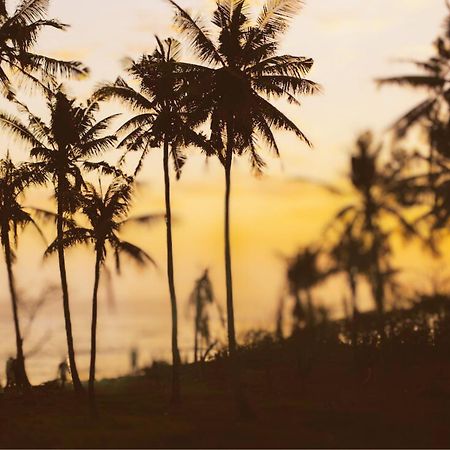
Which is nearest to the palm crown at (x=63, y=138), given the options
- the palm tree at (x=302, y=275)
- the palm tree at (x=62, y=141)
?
the palm tree at (x=62, y=141)

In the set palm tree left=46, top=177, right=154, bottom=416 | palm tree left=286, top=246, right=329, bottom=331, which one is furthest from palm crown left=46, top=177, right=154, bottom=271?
palm tree left=286, top=246, right=329, bottom=331

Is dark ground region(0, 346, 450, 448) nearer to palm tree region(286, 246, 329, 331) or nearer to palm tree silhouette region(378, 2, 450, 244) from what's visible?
palm tree silhouette region(378, 2, 450, 244)

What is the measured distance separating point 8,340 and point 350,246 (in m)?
114

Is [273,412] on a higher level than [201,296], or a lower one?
lower

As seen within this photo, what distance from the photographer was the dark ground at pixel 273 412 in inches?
952

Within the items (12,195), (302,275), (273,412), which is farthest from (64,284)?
(302,275)

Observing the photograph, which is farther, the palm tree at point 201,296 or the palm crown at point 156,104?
the palm tree at point 201,296

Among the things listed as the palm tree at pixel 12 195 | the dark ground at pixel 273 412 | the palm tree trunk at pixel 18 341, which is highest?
the palm tree at pixel 12 195

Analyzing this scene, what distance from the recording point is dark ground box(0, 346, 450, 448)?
79.4 ft

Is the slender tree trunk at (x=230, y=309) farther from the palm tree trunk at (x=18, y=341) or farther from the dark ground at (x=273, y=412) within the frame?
the palm tree trunk at (x=18, y=341)

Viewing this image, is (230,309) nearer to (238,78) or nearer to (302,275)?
(238,78)

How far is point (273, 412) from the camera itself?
28.3 metres

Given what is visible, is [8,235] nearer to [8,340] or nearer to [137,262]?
[137,262]

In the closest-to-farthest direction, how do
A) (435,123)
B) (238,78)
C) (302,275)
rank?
(238,78) → (435,123) → (302,275)
